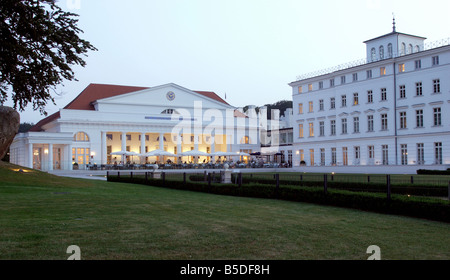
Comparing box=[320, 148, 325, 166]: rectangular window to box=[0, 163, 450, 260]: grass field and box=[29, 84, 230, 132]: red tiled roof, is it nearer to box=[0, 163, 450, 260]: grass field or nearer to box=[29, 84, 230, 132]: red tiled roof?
box=[29, 84, 230, 132]: red tiled roof

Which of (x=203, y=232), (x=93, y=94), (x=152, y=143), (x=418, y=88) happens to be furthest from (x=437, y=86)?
(x=93, y=94)

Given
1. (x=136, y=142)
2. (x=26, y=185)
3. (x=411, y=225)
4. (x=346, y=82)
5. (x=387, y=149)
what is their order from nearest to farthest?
(x=411, y=225) < (x=26, y=185) < (x=387, y=149) < (x=346, y=82) < (x=136, y=142)

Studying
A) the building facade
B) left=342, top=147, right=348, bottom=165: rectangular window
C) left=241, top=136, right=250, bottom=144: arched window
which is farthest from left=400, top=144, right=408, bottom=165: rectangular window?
left=241, top=136, right=250, bottom=144: arched window

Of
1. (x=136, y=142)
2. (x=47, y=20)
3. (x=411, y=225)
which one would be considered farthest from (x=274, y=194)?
(x=136, y=142)

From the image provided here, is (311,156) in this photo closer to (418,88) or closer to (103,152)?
(418,88)

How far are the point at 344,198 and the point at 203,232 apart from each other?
7552 mm

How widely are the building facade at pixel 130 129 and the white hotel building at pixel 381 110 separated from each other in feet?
52.6

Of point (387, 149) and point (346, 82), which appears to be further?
point (346, 82)

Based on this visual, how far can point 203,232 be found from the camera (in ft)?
29.7

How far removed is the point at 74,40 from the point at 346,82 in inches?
→ 1592

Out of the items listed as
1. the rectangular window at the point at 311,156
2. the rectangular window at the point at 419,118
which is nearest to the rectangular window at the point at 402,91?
the rectangular window at the point at 419,118
